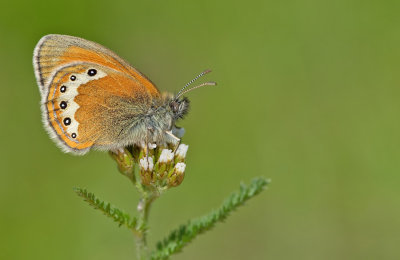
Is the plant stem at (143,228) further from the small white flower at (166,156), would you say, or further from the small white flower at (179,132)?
the small white flower at (179,132)

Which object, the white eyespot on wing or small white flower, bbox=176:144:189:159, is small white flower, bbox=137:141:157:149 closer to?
small white flower, bbox=176:144:189:159

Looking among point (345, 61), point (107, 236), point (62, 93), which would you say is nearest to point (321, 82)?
point (345, 61)

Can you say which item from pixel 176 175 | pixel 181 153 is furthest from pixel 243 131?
pixel 176 175

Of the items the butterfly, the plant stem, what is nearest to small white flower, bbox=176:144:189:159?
the butterfly

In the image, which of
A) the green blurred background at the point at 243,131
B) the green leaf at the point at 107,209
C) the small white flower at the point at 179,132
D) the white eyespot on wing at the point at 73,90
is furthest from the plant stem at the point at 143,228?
the green blurred background at the point at 243,131

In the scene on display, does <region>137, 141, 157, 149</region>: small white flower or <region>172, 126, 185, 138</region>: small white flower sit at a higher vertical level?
Answer: <region>172, 126, 185, 138</region>: small white flower
